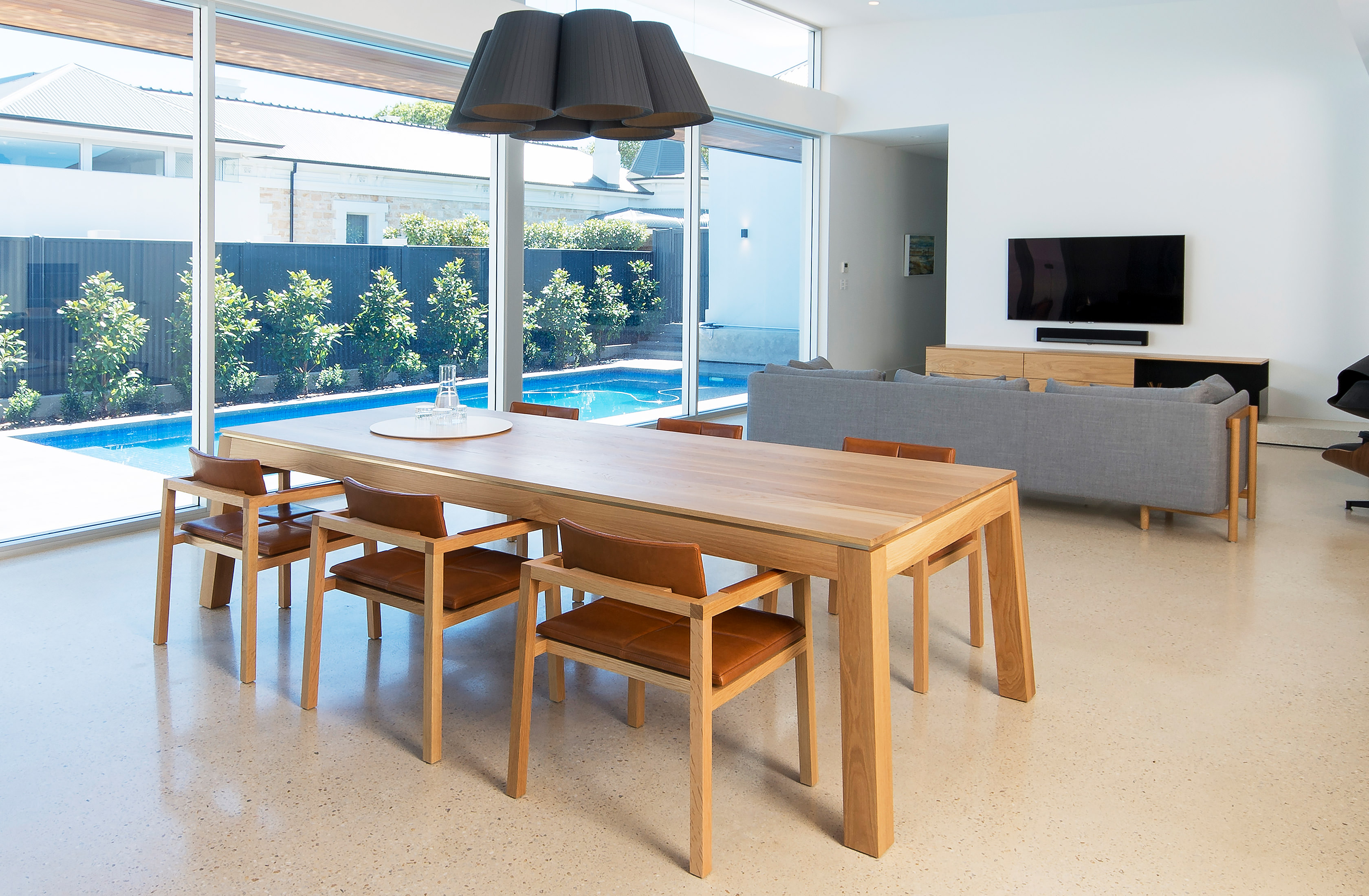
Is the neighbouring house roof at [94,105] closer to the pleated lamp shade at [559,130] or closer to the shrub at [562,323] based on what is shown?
the pleated lamp shade at [559,130]

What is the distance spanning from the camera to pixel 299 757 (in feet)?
8.80

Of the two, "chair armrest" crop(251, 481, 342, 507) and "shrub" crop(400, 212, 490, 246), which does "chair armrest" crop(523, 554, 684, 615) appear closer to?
"chair armrest" crop(251, 481, 342, 507)

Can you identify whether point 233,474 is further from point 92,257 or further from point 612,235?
point 612,235

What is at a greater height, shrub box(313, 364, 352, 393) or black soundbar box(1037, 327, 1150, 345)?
black soundbar box(1037, 327, 1150, 345)

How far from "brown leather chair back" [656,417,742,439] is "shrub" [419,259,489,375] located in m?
2.53

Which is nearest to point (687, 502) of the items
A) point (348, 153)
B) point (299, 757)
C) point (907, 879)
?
point (907, 879)

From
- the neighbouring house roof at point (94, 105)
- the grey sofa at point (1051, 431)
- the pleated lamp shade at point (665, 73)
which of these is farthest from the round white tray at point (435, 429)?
the grey sofa at point (1051, 431)

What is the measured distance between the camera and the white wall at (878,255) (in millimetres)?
10094

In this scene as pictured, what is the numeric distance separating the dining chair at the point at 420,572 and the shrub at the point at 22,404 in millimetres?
2404

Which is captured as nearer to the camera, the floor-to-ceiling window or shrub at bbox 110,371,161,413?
the floor-to-ceiling window

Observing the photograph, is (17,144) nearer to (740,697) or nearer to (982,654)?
(740,697)

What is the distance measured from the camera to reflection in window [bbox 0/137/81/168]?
4.33 metres

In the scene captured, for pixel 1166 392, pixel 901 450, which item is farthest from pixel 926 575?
pixel 1166 392

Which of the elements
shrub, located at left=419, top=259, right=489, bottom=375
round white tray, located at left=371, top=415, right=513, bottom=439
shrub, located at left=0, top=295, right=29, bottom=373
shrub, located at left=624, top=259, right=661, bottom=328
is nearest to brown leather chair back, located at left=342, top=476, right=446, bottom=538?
round white tray, located at left=371, top=415, right=513, bottom=439
